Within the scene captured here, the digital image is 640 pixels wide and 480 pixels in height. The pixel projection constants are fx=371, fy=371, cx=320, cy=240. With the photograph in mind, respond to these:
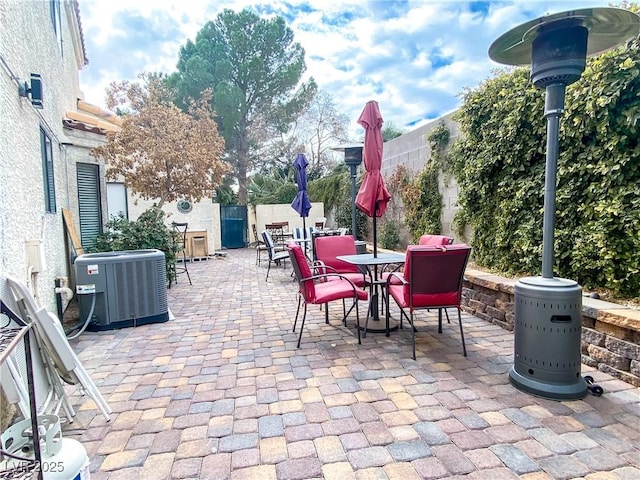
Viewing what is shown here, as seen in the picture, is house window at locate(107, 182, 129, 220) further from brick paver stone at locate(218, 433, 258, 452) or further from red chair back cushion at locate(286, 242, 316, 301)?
brick paver stone at locate(218, 433, 258, 452)

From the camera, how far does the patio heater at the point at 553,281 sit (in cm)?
222

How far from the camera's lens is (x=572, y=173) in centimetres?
322

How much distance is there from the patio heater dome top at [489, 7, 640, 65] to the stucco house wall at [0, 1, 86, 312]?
3.22 meters

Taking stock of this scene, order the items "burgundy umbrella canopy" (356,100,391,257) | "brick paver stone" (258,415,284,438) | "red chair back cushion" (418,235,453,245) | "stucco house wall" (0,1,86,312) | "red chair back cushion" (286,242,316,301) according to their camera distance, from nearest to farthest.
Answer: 1. "brick paver stone" (258,415,284,438)
2. "stucco house wall" (0,1,86,312)
3. "red chair back cushion" (286,242,316,301)
4. "burgundy umbrella canopy" (356,100,391,257)
5. "red chair back cushion" (418,235,453,245)

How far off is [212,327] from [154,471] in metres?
2.32

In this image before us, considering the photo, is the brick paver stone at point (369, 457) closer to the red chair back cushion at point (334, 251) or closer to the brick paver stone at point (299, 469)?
the brick paver stone at point (299, 469)

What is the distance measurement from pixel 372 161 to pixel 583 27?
193 centimetres

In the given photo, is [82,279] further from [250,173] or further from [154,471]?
[250,173]

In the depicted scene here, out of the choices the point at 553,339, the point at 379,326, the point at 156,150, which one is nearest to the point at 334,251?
the point at 379,326

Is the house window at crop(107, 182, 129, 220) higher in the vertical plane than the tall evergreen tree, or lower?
lower

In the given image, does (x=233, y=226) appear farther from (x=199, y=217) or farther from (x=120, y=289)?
(x=120, y=289)

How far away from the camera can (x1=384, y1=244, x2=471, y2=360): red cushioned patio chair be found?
292cm

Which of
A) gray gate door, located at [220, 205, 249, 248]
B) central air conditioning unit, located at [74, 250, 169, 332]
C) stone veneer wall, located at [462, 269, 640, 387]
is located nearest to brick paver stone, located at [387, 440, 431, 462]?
stone veneer wall, located at [462, 269, 640, 387]

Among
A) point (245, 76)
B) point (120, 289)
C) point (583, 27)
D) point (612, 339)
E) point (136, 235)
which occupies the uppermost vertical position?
point (245, 76)
